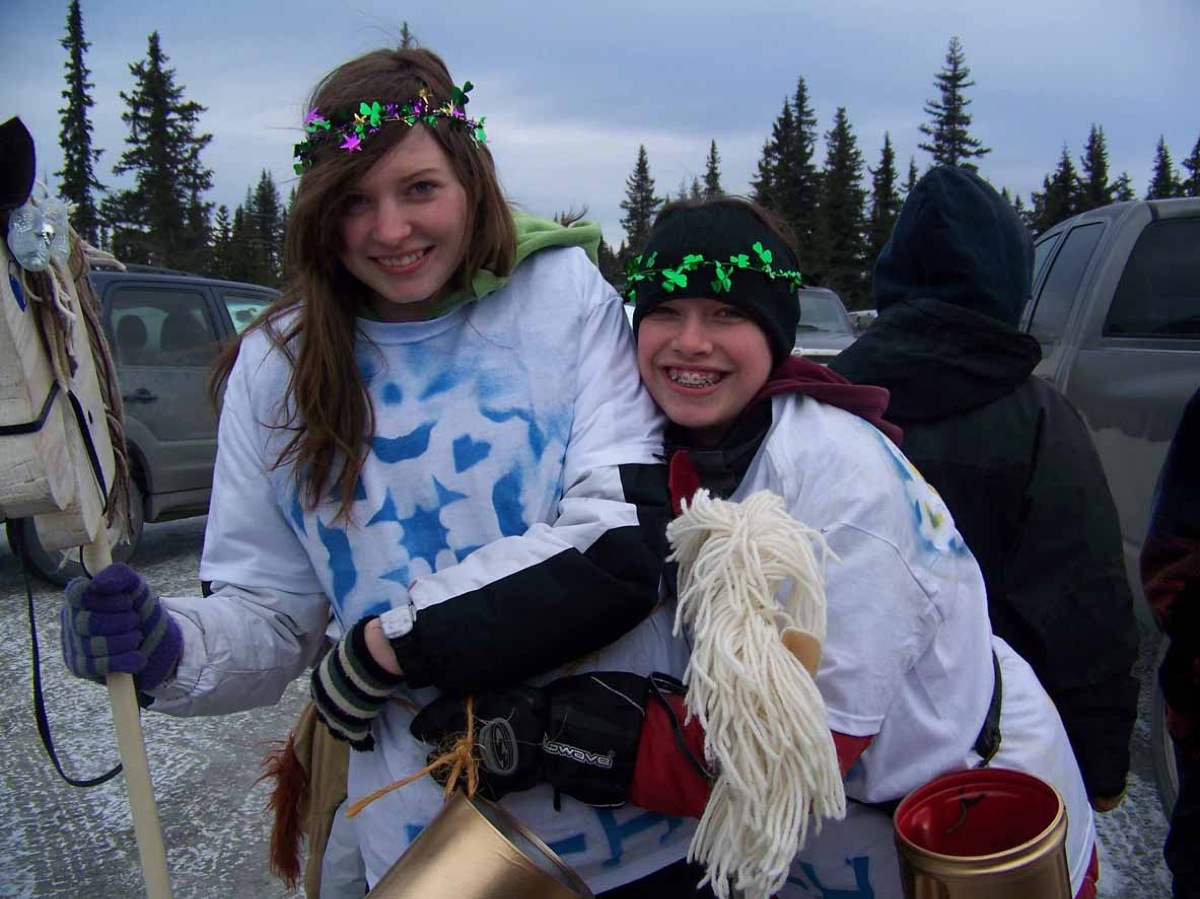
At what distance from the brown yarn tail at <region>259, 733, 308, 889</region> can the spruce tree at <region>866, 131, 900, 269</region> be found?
45.3 meters

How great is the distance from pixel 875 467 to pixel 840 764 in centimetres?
41

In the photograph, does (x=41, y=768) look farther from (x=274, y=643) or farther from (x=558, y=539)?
(x=558, y=539)

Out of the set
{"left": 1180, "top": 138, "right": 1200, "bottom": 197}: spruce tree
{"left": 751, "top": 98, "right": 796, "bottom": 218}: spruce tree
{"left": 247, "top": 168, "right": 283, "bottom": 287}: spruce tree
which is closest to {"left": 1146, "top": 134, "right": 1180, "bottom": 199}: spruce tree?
{"left": 1180, "top": 138, "right": 1200, "bottom": 197}: spruce tree

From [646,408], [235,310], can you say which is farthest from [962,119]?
[646,408]

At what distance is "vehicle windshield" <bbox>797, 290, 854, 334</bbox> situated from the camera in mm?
10180

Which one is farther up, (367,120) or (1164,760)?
(367,120)

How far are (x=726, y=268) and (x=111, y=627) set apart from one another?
1081 mm

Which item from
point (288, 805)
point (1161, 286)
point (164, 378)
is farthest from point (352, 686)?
point (164, 378)

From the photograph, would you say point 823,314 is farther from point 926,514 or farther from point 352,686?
point 352,686

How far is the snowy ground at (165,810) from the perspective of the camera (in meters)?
2.82

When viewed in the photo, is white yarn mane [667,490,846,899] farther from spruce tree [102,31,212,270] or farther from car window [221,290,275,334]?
spruce tree [102,31,212,270]

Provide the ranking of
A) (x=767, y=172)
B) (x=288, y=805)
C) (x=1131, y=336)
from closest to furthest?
(x=288, y=805)
(x=1131, y=336)
(x=767, y=172)

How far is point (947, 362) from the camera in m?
2.08

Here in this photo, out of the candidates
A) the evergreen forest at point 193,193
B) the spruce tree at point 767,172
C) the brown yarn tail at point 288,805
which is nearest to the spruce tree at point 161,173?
the evergreen forest at point 193,193
